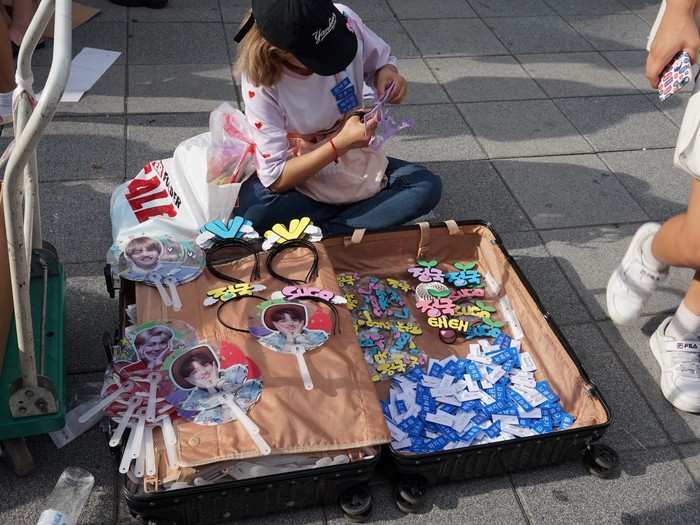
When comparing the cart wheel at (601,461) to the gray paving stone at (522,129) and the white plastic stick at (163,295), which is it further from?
the gray paving stone at (522,129)

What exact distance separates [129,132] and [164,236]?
4.02ft

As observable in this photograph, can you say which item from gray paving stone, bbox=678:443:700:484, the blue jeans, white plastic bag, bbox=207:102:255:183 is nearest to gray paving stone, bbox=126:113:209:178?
white plastic bag, bbox=207:102:255:183

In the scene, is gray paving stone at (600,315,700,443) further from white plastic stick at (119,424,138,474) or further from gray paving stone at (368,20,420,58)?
gray paving stone at (368,20,420,58)

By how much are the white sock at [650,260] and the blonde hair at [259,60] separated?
1.48 meters

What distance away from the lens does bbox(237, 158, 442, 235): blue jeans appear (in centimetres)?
271

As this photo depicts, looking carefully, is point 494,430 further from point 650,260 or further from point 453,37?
point 453,37

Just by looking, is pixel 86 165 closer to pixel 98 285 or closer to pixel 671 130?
pixel 98 285

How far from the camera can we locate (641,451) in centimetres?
235

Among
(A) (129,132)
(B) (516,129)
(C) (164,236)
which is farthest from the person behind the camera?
(B) (516,129)

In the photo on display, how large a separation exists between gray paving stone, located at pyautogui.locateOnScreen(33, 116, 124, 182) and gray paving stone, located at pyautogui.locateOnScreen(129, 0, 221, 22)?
4.10ft

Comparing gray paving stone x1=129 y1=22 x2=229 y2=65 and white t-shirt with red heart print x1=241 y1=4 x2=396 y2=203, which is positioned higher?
white t-shirt with red heart print x1=241 y1=4 x2=396 y2=203

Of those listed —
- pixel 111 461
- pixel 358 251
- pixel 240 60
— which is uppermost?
pixel 240 60

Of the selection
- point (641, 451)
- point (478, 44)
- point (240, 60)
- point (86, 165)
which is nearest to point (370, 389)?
point (641, 451)

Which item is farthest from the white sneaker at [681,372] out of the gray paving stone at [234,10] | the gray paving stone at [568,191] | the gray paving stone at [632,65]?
the gray paving stone at [234,10]
